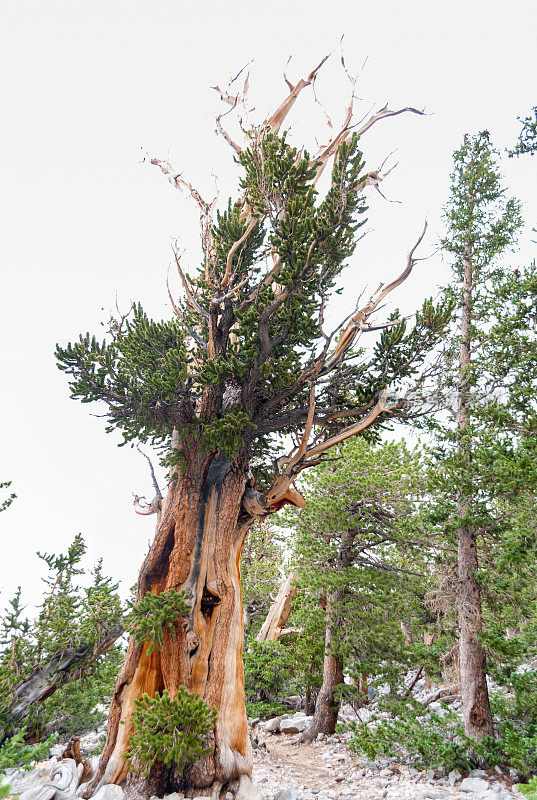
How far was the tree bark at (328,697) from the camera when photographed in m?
10.9

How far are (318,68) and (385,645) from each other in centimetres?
1175

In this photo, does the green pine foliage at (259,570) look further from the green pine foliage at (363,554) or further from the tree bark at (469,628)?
the tree bark at (469,628)

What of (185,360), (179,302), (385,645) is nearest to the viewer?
(185,360)

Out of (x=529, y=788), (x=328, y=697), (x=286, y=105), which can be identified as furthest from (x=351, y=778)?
(x=286, y=105)

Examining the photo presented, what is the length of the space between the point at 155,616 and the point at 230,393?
3628mm

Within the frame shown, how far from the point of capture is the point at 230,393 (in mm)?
7891

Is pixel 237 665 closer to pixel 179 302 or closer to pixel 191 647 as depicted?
pixel 191 647

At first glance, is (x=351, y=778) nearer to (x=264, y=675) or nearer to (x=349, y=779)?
(x=349, y=779)

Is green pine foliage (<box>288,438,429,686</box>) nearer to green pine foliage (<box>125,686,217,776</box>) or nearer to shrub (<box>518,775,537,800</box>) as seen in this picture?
green pine foliage (<box>125,686,217,776</box>)

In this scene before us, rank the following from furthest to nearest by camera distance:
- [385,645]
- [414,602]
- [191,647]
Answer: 1. [414,602]
2. [385,645]
3. [191,647]

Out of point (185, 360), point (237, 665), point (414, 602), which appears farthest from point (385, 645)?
point (185, 360)

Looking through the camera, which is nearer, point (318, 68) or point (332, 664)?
point (318, 68)

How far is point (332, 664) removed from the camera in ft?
36.6

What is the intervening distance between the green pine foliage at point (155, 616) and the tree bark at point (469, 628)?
18.6 feet
